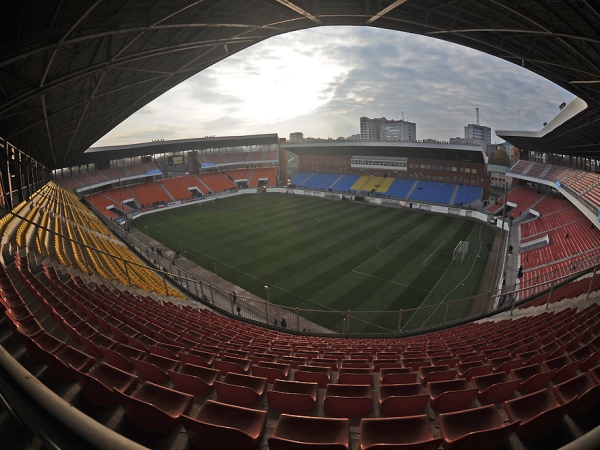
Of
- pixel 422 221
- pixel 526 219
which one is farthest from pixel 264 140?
pixel 526 219

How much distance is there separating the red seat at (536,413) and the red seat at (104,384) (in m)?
4.77

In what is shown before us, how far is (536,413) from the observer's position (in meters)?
4.05

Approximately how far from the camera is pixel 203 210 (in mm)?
53375

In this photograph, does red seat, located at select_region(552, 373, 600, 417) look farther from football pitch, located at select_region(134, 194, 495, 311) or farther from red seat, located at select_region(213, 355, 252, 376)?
football pitch, located at select_region(134, 194, 495, 311)

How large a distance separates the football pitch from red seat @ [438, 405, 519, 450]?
1801cm

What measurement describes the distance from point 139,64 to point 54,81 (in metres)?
6.85

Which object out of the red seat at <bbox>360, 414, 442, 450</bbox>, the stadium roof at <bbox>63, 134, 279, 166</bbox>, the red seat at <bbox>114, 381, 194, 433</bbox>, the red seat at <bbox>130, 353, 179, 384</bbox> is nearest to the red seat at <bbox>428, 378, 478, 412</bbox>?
the red seat at <bbox>360, 414, 442, 450</bbox>

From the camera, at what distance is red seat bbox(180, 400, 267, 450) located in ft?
10.0

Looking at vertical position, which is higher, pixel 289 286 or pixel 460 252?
pixel 460 252

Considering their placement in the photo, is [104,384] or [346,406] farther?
[346,406]

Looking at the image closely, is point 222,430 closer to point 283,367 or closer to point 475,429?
point 475,429

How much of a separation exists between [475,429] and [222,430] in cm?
291

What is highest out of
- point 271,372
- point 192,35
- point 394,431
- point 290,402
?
point 192,35

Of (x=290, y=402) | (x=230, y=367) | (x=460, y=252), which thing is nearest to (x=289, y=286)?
(x=460, y=252)
